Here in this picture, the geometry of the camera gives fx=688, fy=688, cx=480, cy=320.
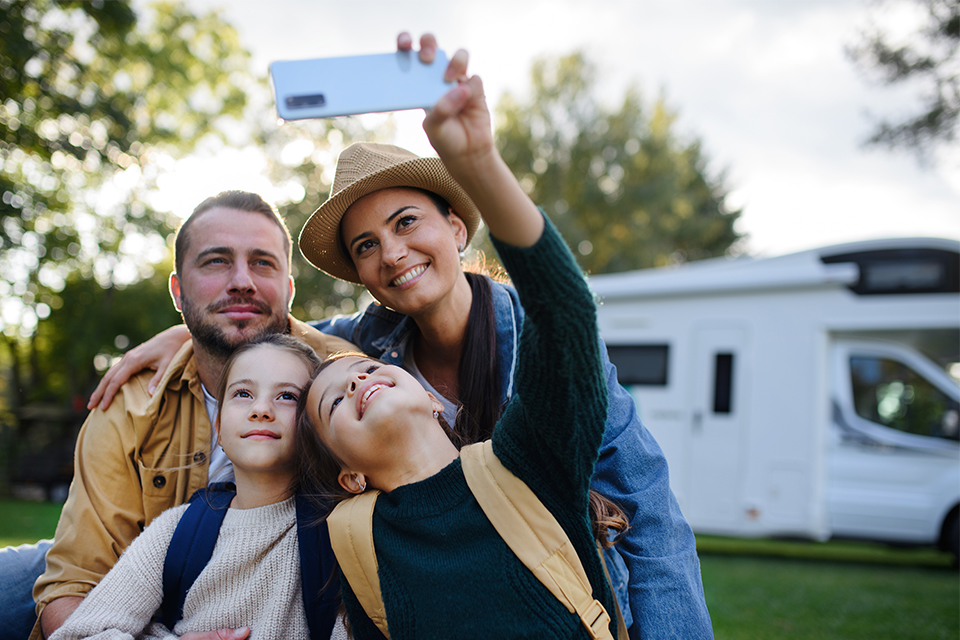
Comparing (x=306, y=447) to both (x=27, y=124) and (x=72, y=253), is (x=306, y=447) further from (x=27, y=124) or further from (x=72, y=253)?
(x=72, y=253)

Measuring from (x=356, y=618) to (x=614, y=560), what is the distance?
796mm

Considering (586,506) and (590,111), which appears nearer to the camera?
(586,506)

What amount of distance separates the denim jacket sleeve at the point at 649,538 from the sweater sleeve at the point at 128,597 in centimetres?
139

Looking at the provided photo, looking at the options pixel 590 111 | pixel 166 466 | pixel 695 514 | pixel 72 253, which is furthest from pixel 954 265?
pixel 72 253

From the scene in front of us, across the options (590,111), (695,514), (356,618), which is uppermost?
(590,111)

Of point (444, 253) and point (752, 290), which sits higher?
point (444, 253)

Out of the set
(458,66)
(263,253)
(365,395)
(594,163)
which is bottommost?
(365,395)

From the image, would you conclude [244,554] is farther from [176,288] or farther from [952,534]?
[952,534]

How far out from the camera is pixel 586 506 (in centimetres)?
178

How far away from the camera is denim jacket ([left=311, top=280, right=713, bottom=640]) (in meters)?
2.17

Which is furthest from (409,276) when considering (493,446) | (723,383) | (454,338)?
(723,383)

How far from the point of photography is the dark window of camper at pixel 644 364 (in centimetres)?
862

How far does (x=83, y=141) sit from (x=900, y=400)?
44.8 feet

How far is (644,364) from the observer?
873 centimetres
